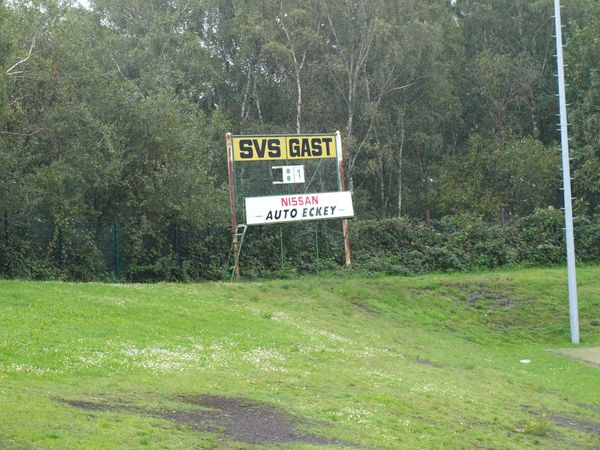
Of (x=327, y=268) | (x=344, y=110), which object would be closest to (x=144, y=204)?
(x=327, y=268)

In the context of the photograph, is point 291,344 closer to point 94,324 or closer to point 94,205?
point 94,324

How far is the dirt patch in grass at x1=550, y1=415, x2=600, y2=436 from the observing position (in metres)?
16.6

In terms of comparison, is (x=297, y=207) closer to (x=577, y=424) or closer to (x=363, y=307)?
(x=363, y=307)

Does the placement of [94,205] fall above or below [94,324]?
above

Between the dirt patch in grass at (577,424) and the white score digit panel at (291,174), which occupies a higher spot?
the white score digit panel at (291,174)

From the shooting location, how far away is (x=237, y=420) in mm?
12719

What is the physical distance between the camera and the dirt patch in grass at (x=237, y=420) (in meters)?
12.0

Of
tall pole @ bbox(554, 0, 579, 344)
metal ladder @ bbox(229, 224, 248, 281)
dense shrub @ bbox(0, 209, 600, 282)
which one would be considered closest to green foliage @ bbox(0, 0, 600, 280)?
dense shrub @ bbox(0, 209, 600, 282)

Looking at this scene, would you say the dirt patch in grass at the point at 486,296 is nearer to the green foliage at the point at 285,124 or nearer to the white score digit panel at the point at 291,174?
the green foliage at the point at 285,124

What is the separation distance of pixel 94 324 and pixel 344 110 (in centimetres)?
3691

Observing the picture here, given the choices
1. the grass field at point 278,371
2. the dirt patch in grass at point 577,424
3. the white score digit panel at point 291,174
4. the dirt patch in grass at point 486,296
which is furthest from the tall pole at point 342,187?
the dirt patch in grass at point 577,424

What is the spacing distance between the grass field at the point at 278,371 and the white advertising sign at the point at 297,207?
8.77 ft

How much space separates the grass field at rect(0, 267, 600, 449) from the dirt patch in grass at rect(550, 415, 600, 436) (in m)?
0.05

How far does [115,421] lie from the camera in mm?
11500
